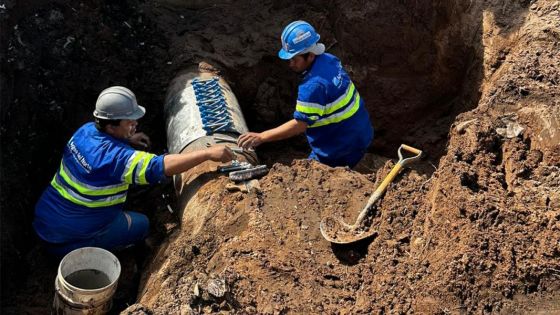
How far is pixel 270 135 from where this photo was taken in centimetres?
559

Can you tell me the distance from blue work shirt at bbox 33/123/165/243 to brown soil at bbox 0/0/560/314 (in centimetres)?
50

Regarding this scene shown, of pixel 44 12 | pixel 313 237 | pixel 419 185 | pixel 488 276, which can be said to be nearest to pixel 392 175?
pixel 419 185

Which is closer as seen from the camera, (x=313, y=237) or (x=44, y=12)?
(x=313, y=237)

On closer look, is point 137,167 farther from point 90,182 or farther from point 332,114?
point 332,114

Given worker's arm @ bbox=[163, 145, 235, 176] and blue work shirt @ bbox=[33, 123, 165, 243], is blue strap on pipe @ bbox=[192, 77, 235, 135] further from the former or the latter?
blue work shirt @ bbox=[33, 123, 165, 243]

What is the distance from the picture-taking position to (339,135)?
595 cm

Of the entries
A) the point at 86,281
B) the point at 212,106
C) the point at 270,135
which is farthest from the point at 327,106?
the point at 86,281

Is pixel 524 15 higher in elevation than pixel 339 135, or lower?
higher

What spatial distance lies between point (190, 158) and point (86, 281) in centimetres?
131

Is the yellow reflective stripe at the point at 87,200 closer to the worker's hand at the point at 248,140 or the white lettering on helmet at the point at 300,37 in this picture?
the worker's hand at the point at 248,140

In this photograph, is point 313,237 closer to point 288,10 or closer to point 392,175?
point 392,175

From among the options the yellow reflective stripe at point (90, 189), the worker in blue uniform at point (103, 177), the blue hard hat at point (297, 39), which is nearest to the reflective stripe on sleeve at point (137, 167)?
the worker in blue uniform at point (103, 177)

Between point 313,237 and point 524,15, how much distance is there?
3.65 meters

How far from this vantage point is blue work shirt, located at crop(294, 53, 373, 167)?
5539mm
